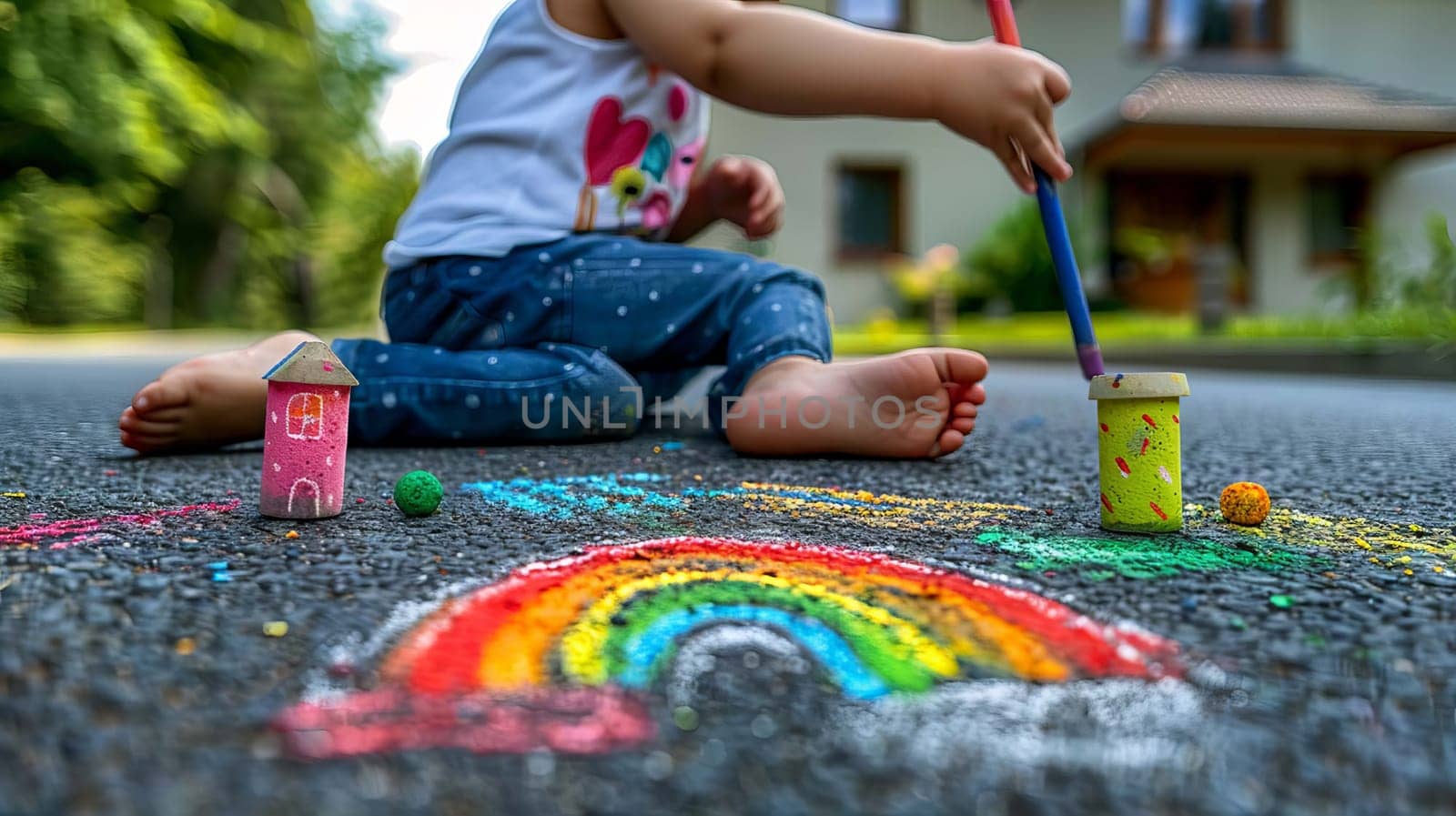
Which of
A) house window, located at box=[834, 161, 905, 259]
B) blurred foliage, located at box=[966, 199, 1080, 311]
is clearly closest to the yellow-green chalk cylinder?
blurred foliage, located at box=[966, 199, 1080, 311]

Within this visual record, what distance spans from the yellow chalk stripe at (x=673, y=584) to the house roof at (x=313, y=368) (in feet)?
1.29

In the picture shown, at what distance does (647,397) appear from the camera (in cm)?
168

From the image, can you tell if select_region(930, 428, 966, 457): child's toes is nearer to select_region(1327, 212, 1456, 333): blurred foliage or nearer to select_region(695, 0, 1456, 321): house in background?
select_region(1327, 212, 1456, 333): blurred foliage

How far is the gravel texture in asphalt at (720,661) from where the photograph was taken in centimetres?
43

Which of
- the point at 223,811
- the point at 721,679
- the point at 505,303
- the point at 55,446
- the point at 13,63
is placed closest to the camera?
the point at 223,811

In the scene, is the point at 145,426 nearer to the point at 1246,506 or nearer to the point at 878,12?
the point at 1246,506

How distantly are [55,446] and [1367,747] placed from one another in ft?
5.12

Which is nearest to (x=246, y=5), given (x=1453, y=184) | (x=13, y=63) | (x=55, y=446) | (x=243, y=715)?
(x=13, y=63)

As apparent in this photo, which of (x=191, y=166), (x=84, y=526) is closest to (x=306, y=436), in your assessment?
(x=84, y=526)

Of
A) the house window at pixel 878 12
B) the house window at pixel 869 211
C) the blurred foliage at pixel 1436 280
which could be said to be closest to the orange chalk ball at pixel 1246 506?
the blurred foliage at pixel 1436 280

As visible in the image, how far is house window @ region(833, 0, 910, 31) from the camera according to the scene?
27.6 feet

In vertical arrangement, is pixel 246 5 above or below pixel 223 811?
above

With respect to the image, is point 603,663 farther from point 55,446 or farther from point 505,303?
point 55,446

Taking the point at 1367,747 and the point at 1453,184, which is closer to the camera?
the point at 1367,747
